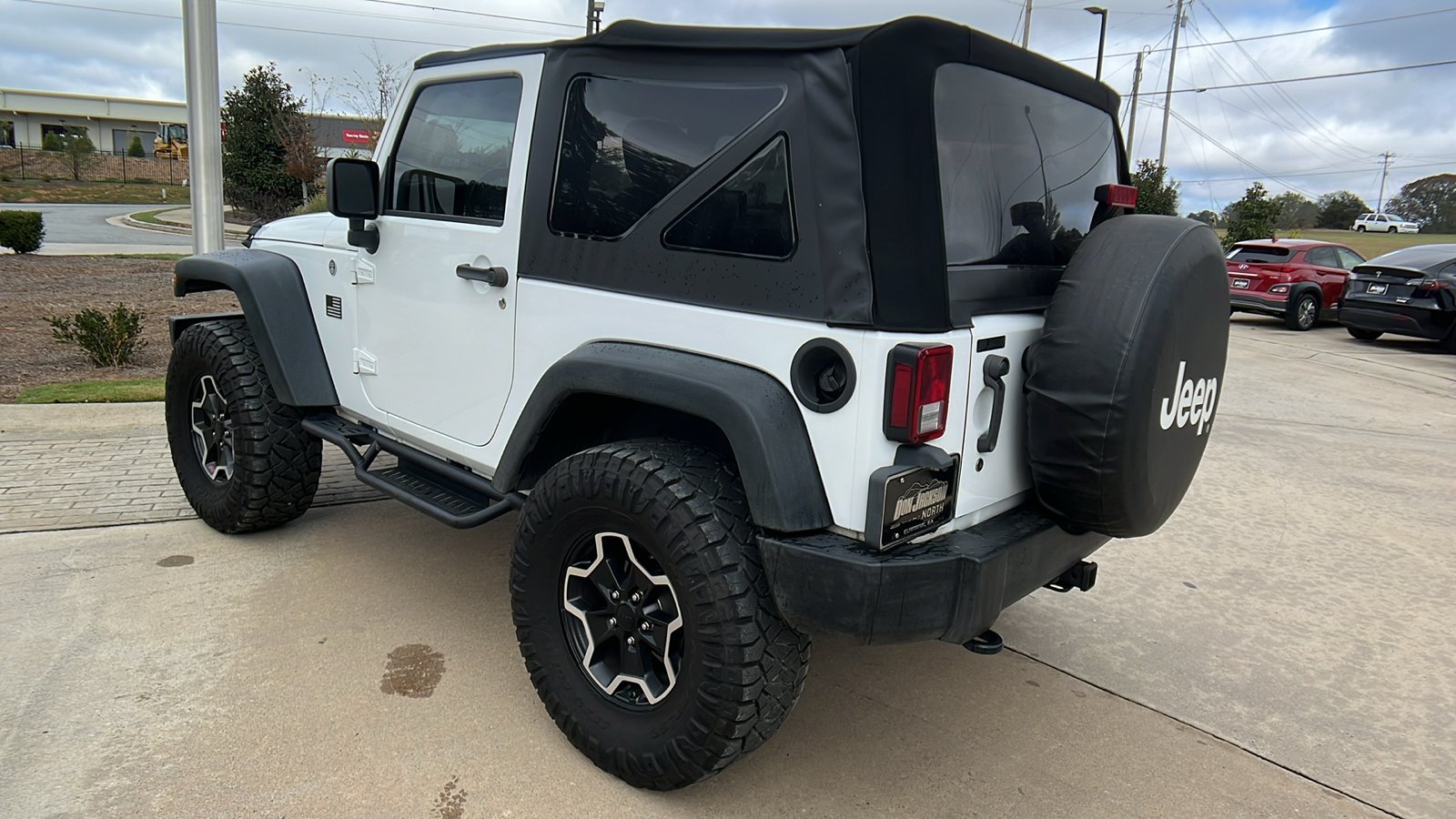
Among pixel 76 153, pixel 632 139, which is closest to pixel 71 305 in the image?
pixel 632 139

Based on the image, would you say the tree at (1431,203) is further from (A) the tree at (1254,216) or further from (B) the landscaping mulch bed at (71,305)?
(B) the landscaping mulch bed at (71,305)

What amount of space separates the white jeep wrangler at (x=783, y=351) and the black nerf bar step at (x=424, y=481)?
0.03 metres

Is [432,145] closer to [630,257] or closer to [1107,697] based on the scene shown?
[630,257]

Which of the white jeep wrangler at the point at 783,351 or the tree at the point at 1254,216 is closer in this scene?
the white jeep wrangler at the point at 783,351

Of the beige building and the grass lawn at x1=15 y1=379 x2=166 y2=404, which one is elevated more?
the beige building

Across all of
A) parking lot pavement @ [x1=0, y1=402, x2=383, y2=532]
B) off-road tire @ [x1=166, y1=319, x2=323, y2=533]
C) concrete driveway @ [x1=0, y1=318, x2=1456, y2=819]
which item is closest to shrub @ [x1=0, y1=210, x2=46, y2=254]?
parking lot pavement @ [x1=0, y1=402, x2=383, y2=532]

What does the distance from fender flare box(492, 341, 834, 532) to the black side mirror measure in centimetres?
140

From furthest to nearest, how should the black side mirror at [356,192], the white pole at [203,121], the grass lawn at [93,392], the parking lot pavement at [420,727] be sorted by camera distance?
the white pole at [203,121] < the grass lawn at [93,392] < the black side mirror at [356,192] < the parking lot pavement at [420,727]

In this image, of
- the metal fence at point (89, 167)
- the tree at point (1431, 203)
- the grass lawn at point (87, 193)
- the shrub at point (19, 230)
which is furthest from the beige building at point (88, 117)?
the tree at point (1431, 203)

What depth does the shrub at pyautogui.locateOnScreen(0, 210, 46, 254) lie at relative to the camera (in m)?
15.7

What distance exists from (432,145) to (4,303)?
1025cm

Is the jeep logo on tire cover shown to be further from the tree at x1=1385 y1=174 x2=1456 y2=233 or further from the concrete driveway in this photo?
the tree at x1=1385 y1=174 x2=1456 y2=233

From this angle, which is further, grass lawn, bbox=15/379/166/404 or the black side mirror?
grass lawn, bbox=15/379/166/404

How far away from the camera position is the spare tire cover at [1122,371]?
2348mm
